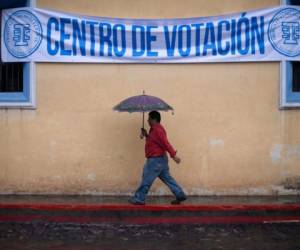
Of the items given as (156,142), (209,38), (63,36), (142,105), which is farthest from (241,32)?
(63,36)

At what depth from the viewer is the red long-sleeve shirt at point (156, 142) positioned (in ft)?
35.1

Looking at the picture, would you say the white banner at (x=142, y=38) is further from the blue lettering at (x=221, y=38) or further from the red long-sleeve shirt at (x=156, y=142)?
the red long-sleeve shirt at (x=156, y=142)

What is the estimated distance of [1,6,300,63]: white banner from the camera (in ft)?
39.3

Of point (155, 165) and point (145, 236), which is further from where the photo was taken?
point (155, 165)

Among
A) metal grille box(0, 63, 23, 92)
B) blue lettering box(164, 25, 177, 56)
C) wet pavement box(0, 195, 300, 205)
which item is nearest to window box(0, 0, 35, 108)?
metal grille box(0, 63, 23, 92)

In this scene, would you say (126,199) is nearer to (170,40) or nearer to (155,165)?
(155,165)

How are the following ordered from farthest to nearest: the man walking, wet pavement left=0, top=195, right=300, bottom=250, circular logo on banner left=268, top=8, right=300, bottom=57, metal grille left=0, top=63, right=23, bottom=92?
1. metal grille left=0, top=63, right=23, bottom=92
2. circular logo on banner left=268, top=8, right=300, bottom=57
3. the man walking
4. wet pavement left=0, top=195, right=300, bottom=250

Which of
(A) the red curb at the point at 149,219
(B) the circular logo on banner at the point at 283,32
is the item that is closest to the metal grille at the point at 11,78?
(A) the red curb at the point at 149,219

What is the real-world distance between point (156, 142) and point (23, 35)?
3454mm

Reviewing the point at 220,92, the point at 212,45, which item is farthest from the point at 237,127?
the point at 212,45

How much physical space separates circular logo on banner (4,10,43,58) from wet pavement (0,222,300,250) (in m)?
3.42

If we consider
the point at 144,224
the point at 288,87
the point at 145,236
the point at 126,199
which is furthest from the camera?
the point at 288,87

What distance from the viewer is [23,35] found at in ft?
39.4

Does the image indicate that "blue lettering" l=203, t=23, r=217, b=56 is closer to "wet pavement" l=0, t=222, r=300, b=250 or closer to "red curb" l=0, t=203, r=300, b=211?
"red curb" l=0, t=203, r=300, b=211
